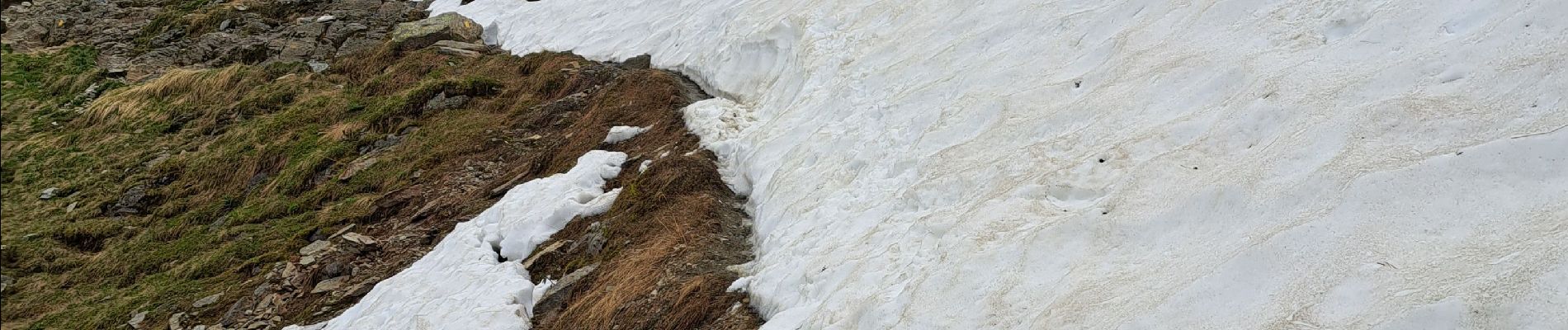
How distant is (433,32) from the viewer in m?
18.1

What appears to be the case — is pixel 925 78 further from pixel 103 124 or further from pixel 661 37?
pixel 103 124

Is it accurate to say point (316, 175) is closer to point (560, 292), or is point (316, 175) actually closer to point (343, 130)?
point (343, 130)

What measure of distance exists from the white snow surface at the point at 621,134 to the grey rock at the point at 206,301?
13.0 ft

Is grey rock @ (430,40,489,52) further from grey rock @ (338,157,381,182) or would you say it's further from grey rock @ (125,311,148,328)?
grey rock @ (125,311,148,328)

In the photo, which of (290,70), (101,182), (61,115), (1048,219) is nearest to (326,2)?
(290,70)

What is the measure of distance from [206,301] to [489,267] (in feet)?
10.3

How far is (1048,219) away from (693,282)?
8.17ft

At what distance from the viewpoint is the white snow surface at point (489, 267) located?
7.87 m

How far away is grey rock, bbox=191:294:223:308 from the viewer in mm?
9492

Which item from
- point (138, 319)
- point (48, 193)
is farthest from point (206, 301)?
point (48, 193)

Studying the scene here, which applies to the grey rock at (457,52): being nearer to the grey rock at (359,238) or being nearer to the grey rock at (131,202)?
the grey rock at (131,202)

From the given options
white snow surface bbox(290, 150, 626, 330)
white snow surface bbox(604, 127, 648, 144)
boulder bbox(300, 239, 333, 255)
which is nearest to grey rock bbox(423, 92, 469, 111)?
boulder bbox(300, 239, 333, 255)

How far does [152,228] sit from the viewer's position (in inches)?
460

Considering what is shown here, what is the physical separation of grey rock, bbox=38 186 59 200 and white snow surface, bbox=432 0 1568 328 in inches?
386
